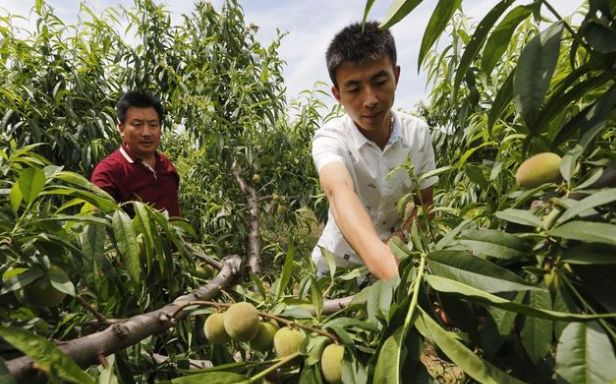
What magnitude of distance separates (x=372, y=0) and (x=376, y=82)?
0.81m

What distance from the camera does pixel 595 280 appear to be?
1.48ft

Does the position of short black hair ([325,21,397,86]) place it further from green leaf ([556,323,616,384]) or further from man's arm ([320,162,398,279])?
green leaf ([556,323,616,384])

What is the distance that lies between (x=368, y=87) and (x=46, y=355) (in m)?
1.09

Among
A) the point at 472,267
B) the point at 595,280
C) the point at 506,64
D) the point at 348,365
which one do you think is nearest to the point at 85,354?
the point at 348,365

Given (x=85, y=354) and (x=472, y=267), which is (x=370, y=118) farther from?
→ (x=85, y=354)

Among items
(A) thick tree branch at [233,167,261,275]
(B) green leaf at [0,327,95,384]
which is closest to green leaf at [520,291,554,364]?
(B) green leaf at [0,327,95,384]

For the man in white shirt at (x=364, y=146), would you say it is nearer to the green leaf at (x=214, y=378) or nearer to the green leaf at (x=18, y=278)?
the green leaf at (x=214, y=378)

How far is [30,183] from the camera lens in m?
0.63

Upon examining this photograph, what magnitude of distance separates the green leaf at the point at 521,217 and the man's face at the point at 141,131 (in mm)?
2182

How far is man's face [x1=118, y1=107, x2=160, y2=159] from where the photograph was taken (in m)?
2.36

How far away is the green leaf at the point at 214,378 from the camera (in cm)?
51

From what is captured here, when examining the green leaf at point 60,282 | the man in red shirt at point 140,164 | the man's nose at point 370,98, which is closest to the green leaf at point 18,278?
the green leaf at point 60,282

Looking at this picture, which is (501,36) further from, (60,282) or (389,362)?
(60,282)

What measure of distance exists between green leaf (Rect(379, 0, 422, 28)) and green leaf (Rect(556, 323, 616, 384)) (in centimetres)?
39
